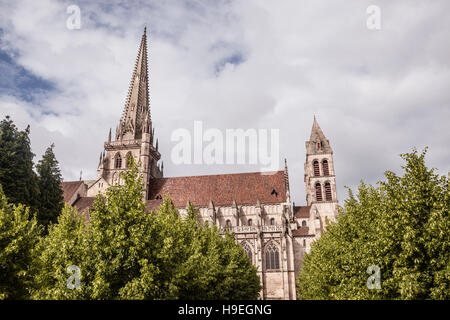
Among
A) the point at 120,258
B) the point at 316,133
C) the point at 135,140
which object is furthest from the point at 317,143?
the point at 120,258

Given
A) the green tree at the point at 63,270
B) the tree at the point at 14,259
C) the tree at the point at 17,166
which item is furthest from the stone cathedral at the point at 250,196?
the tree at the point at 14,259

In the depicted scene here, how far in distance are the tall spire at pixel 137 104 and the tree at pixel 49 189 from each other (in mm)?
22580

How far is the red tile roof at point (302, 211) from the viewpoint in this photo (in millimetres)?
50406

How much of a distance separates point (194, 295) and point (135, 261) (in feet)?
18.0

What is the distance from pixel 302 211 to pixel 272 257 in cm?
1208

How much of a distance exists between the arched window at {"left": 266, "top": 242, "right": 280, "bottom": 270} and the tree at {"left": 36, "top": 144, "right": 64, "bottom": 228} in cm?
2732

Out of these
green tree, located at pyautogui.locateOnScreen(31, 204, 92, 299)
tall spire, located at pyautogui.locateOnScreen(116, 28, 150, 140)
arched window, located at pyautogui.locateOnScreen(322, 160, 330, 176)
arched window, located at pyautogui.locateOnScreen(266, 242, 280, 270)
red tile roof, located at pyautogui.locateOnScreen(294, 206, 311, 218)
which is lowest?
arched window, located at pyautogui.locateOnScreen(266, 242, 280, 270)

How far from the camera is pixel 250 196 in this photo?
1986 inches

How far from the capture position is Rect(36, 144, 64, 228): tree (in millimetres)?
31281

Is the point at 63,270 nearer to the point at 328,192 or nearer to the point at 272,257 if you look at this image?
the point at 272,257

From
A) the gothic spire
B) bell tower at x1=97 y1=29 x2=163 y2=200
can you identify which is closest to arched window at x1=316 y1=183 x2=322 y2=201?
the gothic spire

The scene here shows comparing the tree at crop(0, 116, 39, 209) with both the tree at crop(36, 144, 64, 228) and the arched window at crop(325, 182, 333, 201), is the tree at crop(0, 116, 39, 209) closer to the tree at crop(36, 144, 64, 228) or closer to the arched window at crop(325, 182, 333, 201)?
the tree at crop(36, 144, 64, 228)

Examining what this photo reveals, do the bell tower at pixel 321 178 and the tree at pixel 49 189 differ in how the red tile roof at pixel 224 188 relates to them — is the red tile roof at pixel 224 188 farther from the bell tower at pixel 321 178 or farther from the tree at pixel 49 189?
the tree at pixel 49 189

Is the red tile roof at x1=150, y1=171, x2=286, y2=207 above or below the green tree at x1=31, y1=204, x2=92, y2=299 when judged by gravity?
above
